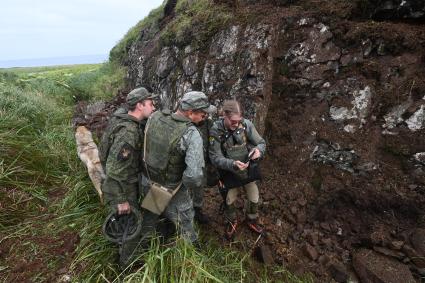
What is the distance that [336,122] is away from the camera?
4664 millimetres

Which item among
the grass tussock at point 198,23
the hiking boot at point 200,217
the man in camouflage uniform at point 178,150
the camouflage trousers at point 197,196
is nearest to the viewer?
the man in camouflage uniform at point 178,150

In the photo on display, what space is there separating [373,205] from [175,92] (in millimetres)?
4286

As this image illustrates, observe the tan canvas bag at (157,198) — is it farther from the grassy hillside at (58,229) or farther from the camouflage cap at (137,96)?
the camouflage cap at (137,96)

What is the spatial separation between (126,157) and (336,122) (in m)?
3.26

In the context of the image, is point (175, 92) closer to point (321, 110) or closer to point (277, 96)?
point (277, 96)

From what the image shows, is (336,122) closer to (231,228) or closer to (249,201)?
(249,201)

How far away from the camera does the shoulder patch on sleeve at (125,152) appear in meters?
2.91

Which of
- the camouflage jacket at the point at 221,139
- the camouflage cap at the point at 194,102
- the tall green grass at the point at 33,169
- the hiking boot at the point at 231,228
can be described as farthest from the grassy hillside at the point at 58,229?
the camouflage cap at the point at 194,102

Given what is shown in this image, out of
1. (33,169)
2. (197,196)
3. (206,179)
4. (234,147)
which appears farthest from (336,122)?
(33,169)

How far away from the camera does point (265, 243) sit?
13.5 ft

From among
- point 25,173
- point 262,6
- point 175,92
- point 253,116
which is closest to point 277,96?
point 253,116

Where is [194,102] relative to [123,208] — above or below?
above

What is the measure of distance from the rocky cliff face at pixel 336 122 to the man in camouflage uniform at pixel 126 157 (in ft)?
5.96

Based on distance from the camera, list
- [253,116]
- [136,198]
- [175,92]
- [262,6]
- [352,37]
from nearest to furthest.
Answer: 1. [136,198]
2. [352,37]
3. [253,116]
4. [262,6]
5. [175,92]
